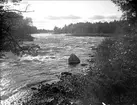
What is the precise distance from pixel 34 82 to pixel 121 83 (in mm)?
9072

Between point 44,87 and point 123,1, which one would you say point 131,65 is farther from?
point 123,1

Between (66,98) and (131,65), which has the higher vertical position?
(131,65)

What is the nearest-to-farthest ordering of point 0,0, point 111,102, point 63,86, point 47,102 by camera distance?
1. point 0,0
2. point 111,102
3. point 47,102
4. point 63,86

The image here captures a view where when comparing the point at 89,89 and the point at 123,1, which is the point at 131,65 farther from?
the point at 123,1

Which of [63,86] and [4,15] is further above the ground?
[4,15]

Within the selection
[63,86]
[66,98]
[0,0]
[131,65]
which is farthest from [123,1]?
[0,0]

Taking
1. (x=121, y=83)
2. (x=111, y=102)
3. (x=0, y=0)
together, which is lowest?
(x=111, y=102)

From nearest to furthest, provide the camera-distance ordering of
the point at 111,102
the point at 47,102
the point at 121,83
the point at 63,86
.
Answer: the point at 111,102 < the point at 121,83 < the point at 47,102 < the point at 63,86

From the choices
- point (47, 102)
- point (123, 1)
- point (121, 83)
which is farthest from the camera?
point (123, 1)

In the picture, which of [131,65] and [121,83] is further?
[131,65]

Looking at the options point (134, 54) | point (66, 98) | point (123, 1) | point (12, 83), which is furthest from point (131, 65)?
point (123, 1)

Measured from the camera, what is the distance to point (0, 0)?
18.0 ft

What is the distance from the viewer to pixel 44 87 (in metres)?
11.4

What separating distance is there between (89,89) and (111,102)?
1761mm
